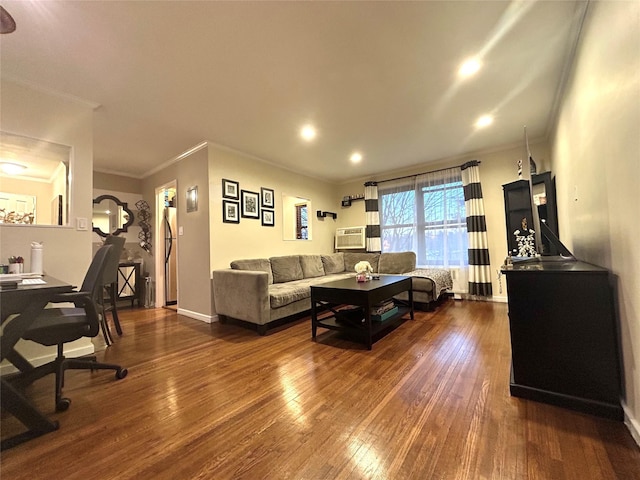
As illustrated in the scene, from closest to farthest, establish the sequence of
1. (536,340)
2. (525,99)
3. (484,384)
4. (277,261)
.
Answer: (536,340)
(484,384)
(525,99)
(277,261)

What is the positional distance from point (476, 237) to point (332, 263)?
2444 millimetres

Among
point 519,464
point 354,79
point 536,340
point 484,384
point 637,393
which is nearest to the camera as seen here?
point 519,464

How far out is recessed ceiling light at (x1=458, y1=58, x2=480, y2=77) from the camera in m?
2.07

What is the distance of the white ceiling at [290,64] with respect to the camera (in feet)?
5.26

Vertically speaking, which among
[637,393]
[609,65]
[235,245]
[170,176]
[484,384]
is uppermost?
[170,176]

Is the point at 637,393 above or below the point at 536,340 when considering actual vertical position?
below

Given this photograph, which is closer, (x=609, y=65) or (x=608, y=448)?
(x=608, y=448)

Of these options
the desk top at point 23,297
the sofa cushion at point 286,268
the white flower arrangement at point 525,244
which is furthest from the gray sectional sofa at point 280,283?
the desk top at point 23,297

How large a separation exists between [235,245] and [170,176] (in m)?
1.66

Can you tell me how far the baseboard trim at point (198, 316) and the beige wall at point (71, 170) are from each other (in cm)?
119

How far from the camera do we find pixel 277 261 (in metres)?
3.98

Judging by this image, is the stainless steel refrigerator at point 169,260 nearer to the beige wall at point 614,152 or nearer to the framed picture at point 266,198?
the framed picture at point 266,198

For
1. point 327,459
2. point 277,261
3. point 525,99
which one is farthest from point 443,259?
point 327,459

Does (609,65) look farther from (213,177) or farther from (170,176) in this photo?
(170,176)
